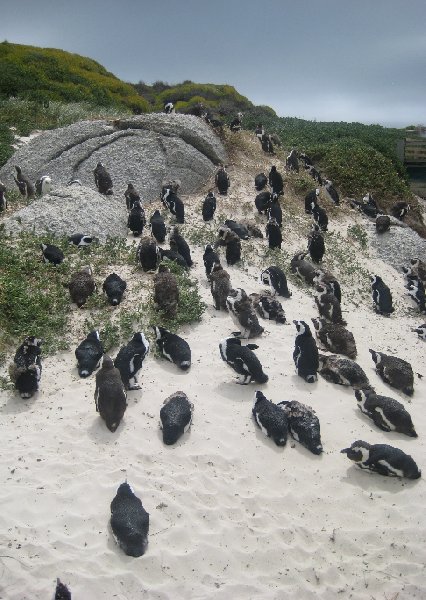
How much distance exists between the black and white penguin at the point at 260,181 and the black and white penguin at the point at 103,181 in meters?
4.39

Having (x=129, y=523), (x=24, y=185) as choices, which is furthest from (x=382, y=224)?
(x=129, y=523)

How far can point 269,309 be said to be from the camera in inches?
398

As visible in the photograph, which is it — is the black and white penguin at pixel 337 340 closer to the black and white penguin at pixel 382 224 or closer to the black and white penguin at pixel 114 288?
the black and white penguin at pixel 114 288

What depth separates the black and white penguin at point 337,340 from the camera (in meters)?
9.24

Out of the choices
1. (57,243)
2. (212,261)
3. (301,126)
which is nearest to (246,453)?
(212,261)

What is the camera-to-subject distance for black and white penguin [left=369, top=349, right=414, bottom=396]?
8445 millimetres

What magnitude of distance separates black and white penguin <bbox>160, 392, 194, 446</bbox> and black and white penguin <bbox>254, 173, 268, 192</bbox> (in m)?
10.2

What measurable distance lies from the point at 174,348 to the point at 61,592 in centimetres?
404

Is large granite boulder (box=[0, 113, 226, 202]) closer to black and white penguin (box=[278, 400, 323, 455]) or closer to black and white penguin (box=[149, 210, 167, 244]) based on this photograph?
black and white penguin (box=[149, 210, 167, 244])

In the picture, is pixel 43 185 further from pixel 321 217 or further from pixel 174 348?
pixel 174 348

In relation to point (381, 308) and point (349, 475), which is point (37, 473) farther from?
point (381, 308)

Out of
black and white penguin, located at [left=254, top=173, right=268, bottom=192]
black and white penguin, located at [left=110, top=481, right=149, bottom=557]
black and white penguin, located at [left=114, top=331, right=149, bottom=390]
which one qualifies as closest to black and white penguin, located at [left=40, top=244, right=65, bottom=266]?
black and white penguin, located at [left=114, top=331, right=149, bottom=390]

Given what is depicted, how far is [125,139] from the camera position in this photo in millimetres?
16203

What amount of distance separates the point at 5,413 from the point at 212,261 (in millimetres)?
5411
